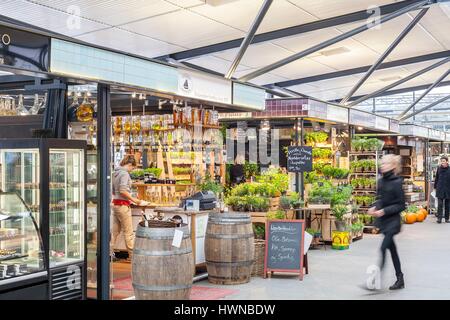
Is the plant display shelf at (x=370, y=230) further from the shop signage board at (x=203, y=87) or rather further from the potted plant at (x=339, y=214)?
the shop signage board at (x=203, y=87)

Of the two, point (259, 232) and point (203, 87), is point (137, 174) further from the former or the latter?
point (203, 87)

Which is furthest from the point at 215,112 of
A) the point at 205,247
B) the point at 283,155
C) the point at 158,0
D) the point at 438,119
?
the point at 438,119

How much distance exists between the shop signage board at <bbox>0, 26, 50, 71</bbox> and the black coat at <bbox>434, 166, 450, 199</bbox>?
1211cm

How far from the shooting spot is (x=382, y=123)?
15.1 m

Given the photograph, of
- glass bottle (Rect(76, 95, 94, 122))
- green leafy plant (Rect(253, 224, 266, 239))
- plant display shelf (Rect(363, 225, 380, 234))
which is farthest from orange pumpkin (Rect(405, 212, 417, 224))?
glass bottle (Rect(76, 95, 94, 122))

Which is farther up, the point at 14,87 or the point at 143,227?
the point at 14,87

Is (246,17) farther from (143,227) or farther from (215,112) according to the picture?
(143,227)

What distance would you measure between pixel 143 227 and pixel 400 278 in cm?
311

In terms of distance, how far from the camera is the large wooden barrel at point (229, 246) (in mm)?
7031

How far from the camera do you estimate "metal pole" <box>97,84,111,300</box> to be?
5945mm

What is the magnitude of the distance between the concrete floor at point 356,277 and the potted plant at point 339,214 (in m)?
0.47

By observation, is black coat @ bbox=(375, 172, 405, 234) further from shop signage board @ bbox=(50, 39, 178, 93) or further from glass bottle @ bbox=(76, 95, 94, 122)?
glass bottle @ bbox=(76, 95, 94, 122)

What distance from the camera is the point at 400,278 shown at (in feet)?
22.4

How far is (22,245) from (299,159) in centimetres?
579
